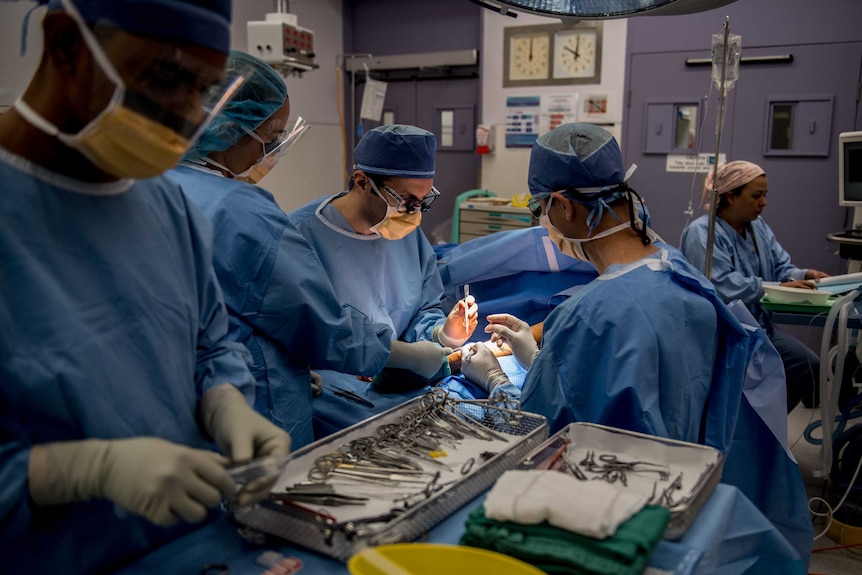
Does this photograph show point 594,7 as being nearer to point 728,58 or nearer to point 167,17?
point 167,17

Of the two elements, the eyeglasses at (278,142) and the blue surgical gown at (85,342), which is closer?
the blue surgical gown at (85,342)

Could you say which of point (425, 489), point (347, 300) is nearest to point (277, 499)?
point (425, 489)

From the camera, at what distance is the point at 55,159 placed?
37.4 inches

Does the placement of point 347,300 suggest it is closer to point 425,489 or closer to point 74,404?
point 425,489

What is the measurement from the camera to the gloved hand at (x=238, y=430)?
1006 mm

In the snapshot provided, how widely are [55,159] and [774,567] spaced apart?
1.36 m

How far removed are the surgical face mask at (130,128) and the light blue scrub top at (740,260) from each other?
3041 millimetres

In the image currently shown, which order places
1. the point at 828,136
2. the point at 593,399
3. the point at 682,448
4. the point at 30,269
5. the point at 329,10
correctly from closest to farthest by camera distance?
the point at 30,269, the point at 682,448, the point at 593,399, the point at 828,136, the point at 329,10

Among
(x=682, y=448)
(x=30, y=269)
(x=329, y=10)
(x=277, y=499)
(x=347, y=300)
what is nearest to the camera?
(x=30, y=269)

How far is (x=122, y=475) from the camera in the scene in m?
0.85

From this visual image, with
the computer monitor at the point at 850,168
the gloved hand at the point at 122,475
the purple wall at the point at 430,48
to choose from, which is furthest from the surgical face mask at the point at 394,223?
the purple wall at the point at 430,48

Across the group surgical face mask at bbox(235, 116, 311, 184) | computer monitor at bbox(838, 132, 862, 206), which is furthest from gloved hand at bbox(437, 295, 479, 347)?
computer monitor at bbox(838, 132, 862, 206)

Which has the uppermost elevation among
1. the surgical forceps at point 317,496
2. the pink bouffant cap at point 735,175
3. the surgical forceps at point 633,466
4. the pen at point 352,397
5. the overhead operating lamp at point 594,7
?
the overhead operating lamp at point 594,7

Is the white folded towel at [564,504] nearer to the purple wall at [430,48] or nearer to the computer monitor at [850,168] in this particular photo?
the computer monitor at [850,168]
